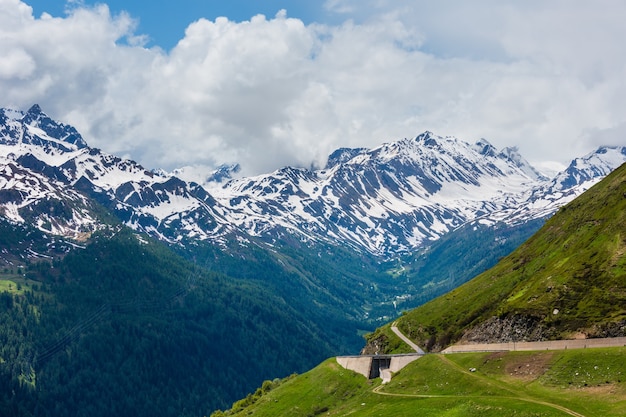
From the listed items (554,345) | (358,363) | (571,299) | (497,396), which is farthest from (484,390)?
(358,363)

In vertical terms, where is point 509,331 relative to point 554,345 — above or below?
above

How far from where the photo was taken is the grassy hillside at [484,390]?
105 meters

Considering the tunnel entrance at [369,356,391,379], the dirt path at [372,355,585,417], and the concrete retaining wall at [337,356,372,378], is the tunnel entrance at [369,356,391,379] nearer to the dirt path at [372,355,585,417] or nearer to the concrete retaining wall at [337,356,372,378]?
the concrete retaining wall at [337,356,372,378]

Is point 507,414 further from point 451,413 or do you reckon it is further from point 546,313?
point 546,313

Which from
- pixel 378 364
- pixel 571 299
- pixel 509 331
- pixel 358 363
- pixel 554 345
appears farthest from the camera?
pixel 358 363

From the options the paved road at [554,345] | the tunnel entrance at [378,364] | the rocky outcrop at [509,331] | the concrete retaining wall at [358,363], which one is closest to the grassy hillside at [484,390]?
the concrete retaining wall at [358,363]

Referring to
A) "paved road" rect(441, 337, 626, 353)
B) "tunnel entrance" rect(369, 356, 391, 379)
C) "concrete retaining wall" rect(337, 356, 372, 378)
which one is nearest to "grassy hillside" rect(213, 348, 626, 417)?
"concrete retaining wall" rect(337, 356, 372, 378)

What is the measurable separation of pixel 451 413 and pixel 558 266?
93904 millimetres

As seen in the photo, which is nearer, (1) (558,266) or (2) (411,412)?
(2) (411,412)

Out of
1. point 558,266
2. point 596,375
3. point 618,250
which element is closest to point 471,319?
point 558,266

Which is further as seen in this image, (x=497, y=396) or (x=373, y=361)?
(x=373, y=361)

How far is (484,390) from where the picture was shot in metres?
122

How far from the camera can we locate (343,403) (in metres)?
158

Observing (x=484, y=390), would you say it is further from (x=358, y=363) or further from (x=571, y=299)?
(x=358, y=363)
